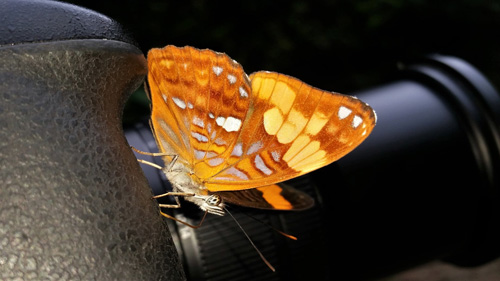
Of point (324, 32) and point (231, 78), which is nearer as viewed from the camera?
point (231, 78)

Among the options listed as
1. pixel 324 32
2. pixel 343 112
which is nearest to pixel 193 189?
pixel 343 112

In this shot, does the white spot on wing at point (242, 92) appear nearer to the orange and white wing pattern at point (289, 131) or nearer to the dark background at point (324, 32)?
the orange and white wing pattern at point (289, 131)

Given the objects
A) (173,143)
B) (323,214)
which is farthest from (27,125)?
(323,214)

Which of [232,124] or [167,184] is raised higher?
[232,124]

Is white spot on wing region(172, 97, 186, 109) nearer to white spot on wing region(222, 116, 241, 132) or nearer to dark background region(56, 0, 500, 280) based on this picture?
white spot on wing region(222, 116, 241, 132)

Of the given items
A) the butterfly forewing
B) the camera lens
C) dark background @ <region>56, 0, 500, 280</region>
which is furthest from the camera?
dark background @ <region>56, 0, 500, 280</region>

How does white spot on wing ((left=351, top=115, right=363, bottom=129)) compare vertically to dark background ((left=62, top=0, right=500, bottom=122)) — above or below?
above

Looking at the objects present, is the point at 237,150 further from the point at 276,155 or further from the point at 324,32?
the point at 324,32

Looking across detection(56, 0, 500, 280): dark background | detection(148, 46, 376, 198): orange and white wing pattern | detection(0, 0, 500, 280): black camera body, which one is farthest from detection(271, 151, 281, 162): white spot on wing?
detection(56, 0, 500, 280): dark background
